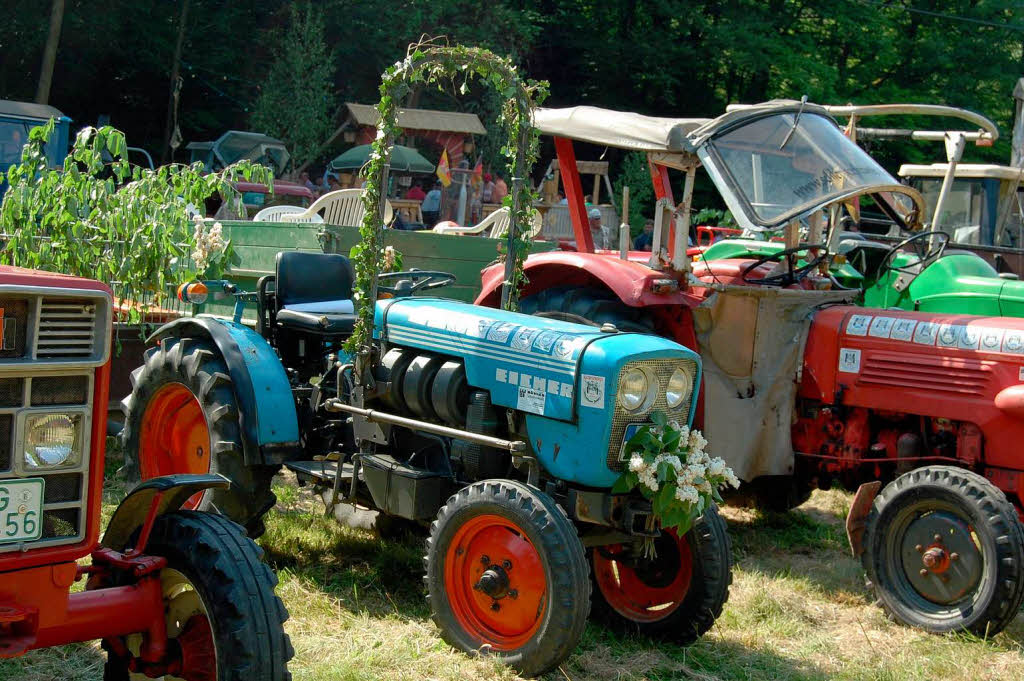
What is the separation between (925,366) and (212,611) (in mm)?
3301

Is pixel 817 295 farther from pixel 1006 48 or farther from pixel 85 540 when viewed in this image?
pixel 1006 48

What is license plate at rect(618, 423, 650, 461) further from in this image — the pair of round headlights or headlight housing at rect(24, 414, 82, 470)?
headlight housing at rect(24, 414, 82, 470)

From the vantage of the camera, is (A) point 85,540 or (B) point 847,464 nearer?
(A) point 85,540

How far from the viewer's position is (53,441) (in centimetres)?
241

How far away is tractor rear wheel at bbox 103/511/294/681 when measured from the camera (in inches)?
99.2

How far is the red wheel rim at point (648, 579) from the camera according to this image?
3898 mm

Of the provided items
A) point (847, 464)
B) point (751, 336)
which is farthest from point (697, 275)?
point (847, 464)

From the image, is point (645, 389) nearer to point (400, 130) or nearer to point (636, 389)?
point (636, 389)

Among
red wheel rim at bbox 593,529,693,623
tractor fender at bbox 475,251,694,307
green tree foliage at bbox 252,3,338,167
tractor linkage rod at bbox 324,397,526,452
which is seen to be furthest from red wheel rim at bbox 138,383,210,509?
green tree foliage at bbox 252,3,338,167

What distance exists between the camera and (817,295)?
16.5 ft

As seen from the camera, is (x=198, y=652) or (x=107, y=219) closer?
(x=198, y=652)

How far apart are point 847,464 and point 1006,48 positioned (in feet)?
58.6

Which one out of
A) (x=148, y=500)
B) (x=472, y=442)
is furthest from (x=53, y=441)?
Result: (x=472, y=442)

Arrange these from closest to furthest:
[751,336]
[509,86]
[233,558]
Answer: [233,558] → [509,86] → [751,336]
